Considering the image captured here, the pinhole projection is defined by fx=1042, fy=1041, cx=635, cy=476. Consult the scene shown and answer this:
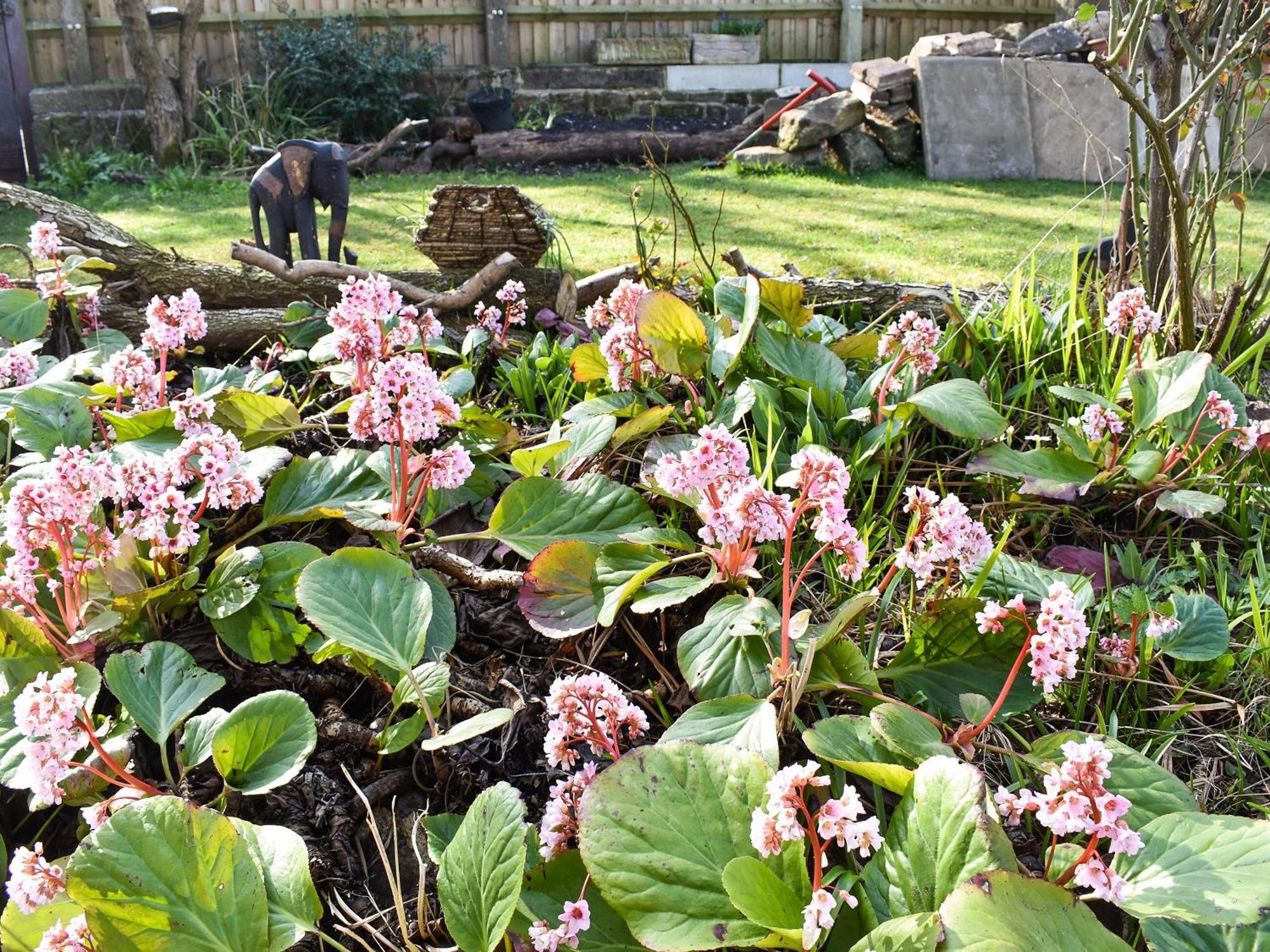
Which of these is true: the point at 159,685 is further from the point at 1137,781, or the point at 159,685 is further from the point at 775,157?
the point at 775,157

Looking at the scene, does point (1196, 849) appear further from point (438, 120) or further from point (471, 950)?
point (438, 120)

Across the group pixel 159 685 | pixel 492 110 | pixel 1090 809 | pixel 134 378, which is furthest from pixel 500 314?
pixel 492 110

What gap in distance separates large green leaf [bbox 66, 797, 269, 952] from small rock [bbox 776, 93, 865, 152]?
705 centimetres

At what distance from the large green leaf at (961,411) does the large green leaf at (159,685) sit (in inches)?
49.7

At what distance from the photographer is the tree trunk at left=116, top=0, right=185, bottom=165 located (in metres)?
7.80

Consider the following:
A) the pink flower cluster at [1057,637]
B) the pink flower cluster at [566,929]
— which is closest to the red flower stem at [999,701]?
the pink flower cluster at [1057,637]

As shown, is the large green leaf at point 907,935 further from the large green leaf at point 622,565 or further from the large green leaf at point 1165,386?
the large green leaf at point 1165,386

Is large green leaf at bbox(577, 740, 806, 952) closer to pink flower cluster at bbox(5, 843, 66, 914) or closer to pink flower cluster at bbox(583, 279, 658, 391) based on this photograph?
pink flower cluster at bbox(5, 843, 66, 914)

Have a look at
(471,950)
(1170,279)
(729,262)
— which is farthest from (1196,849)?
(729,262)

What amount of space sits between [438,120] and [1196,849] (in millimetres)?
8306

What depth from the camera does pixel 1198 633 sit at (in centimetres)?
150

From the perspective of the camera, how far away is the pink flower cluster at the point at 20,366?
2193 mm

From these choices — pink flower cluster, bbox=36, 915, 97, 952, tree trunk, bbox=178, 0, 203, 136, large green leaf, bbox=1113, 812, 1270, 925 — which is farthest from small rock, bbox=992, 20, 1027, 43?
pink flower cluster, bbox=36, 915, 97, 952

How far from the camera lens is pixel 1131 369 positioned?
2.03 m
